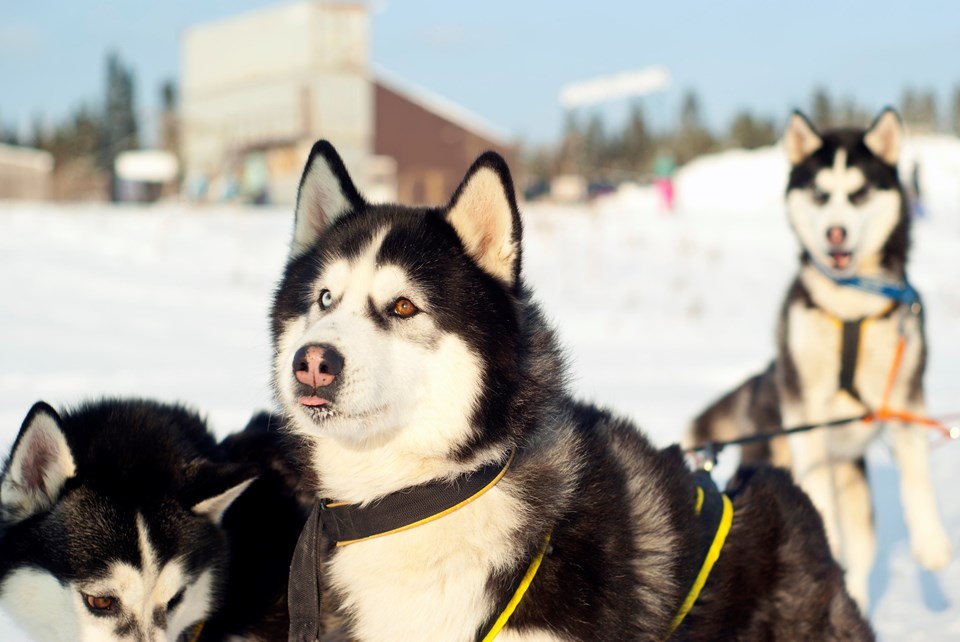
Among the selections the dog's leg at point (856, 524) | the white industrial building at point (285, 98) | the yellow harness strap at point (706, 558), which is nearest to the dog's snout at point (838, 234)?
the dog's leg at point (856, 524)

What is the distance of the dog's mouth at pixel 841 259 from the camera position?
476cm

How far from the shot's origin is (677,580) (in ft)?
8.06

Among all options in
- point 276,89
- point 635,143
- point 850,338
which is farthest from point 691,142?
point 850,338

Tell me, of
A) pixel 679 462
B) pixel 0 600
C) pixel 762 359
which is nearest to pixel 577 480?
pixel 679 462

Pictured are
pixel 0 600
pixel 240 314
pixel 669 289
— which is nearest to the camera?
pixel 0 600

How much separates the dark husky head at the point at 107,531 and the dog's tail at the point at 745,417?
9.58 ft

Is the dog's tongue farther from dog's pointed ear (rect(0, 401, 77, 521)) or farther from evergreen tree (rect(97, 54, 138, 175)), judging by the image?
evergreen tree (rect(97, 54, 138, 175))

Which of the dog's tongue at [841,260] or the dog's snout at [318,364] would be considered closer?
the dog's snout at [318,364]

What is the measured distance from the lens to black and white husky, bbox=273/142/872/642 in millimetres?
2248

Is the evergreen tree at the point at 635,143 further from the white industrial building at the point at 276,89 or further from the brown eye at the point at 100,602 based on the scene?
the brown eye at the point at 100,602

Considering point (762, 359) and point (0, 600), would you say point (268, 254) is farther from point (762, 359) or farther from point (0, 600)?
point (0, 600)

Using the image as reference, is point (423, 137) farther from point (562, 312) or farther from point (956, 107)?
point (956, 107)

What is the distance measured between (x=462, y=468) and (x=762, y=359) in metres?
8.60

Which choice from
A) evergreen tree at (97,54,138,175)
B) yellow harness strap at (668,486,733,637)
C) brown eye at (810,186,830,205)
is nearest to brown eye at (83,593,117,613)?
yellow harness strap at (668,486,733,637)
